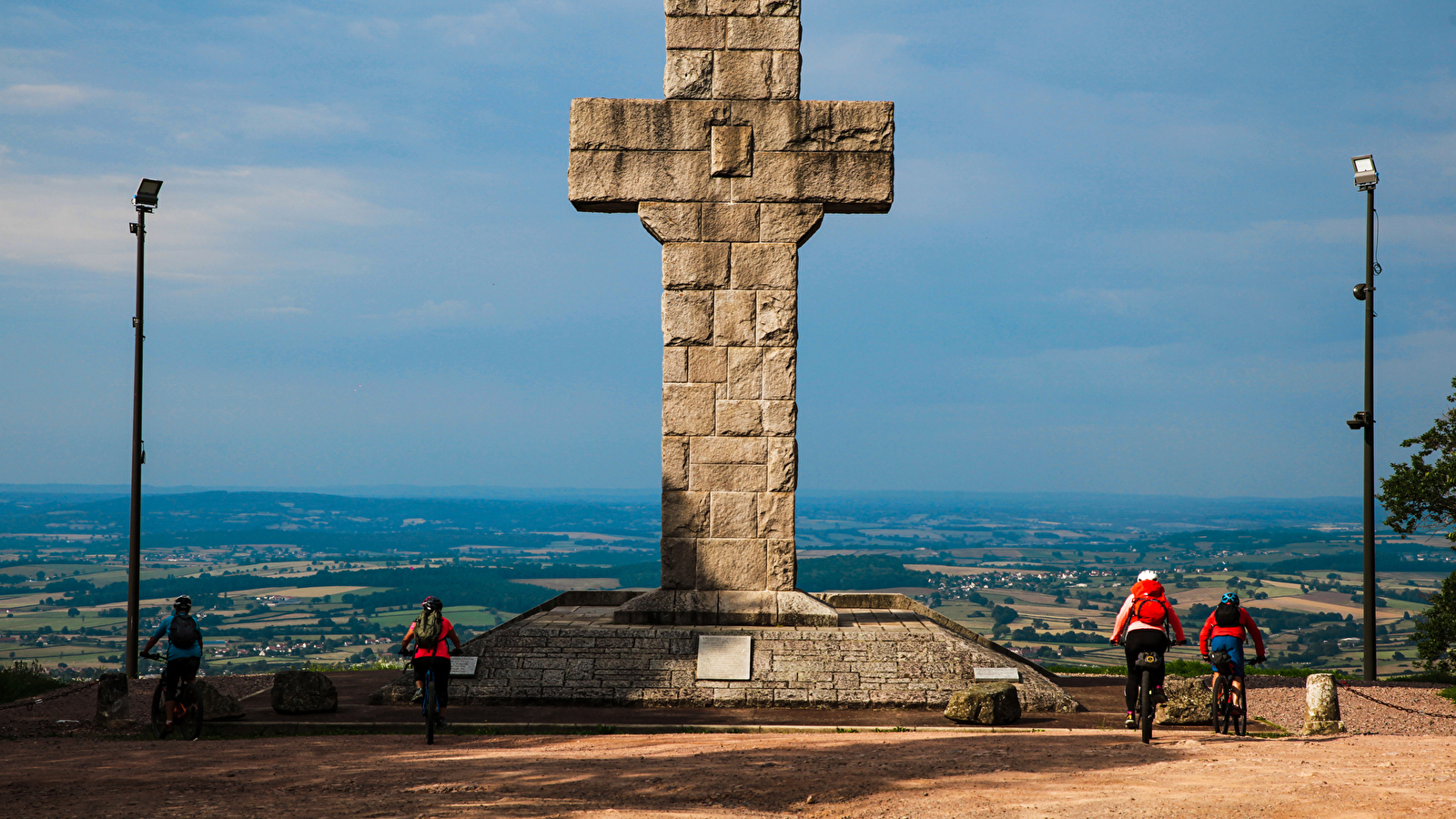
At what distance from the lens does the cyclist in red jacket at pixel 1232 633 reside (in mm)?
10336

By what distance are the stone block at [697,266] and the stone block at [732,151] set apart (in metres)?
0.92

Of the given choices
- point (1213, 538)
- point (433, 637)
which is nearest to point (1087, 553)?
point (1213, 538)

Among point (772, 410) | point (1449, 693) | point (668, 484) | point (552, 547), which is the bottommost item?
point (552, 547)

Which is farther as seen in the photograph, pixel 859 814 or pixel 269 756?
pixel 269 756

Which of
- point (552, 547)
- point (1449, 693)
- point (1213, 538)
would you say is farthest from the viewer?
point (552, 547)

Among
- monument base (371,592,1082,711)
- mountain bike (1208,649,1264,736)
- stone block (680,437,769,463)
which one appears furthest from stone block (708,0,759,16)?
mountain bike (1208,649,1264,736)

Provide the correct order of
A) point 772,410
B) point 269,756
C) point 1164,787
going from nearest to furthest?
point 1164,787 → point 269,756 → point 772,410

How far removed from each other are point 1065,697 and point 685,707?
421cm

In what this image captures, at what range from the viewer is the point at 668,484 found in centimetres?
1335

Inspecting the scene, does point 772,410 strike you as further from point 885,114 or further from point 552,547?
point 552,547

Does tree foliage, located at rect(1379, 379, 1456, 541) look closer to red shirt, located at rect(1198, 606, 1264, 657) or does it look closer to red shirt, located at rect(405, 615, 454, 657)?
red shirt, located at rect(1198, 606, 1264, 657)

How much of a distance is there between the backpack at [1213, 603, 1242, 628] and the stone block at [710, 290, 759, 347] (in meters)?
5.99

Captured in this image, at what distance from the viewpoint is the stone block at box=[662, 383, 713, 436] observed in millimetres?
13297

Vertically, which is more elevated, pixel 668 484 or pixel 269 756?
pixel 668 484
